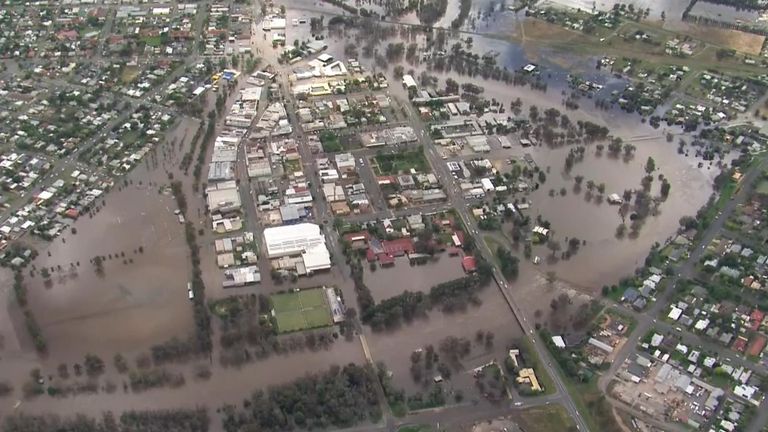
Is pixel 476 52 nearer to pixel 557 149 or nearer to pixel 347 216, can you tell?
pixel 557 149

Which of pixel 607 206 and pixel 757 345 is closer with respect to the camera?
pixel 757 345

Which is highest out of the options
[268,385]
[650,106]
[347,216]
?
[650,106]

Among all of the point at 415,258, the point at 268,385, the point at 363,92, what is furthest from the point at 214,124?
the point at 268,385

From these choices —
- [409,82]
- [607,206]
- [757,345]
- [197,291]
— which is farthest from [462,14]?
[757,345]

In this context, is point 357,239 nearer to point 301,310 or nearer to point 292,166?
point 301,310

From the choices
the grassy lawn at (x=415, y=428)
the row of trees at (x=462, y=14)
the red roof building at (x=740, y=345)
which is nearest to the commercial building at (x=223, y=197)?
the grassy lawn at (x=415, y=428)

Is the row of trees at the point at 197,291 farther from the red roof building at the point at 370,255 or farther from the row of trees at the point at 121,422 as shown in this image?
the red roof building at the point at 370,255
